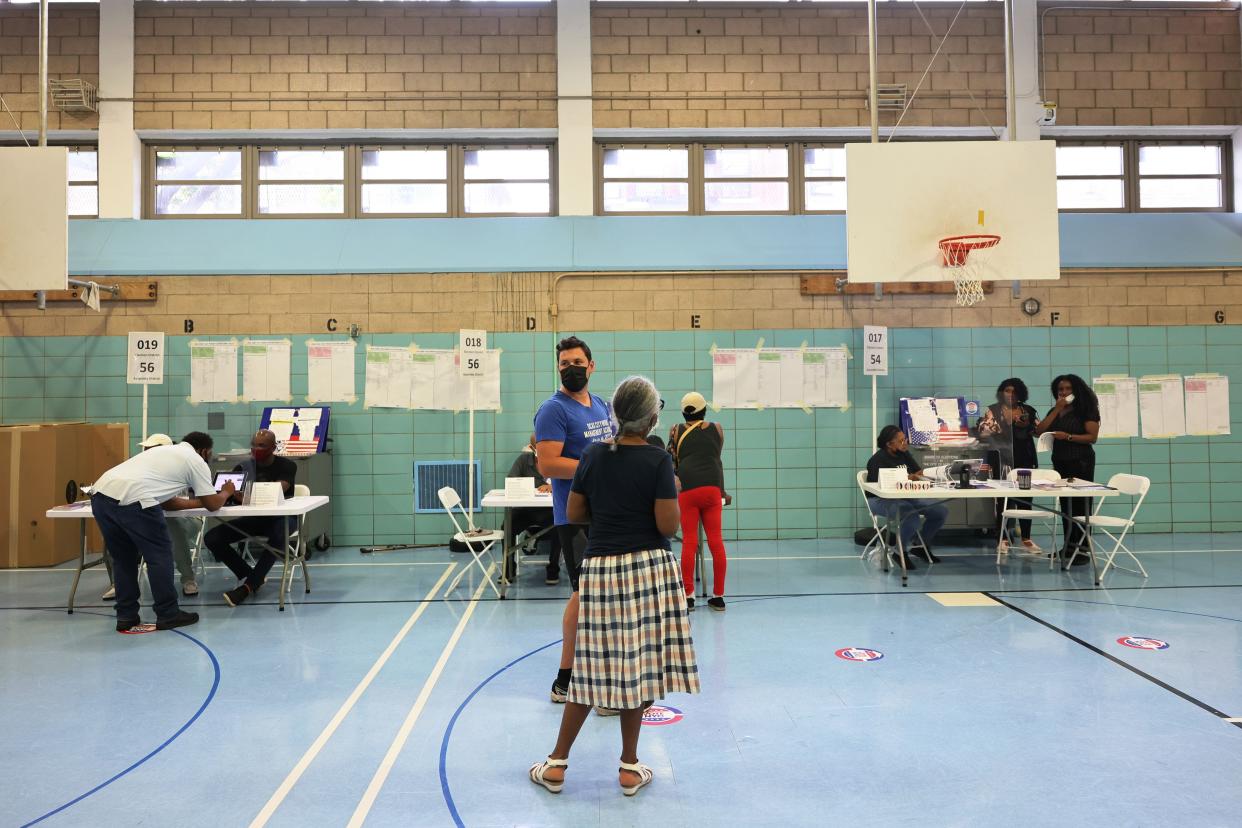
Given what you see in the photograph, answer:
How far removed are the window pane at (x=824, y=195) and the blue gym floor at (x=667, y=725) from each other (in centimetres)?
451

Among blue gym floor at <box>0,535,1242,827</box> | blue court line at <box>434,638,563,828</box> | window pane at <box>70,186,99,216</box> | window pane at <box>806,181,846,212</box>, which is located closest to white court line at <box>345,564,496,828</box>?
blue gym floor at <box>0,535,1242,827</box>

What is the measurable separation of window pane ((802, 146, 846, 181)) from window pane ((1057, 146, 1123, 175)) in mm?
2433

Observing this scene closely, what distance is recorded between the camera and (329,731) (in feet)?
11.8

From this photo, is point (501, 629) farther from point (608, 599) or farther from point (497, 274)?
point (497, 274)

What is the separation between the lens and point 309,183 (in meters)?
8.69

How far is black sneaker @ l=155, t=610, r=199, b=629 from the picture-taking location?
5.28 metres

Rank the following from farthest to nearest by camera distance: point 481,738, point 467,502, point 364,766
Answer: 1. point 467,502
2. point 481,738
3. point 364,766

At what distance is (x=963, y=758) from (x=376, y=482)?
6.47 m

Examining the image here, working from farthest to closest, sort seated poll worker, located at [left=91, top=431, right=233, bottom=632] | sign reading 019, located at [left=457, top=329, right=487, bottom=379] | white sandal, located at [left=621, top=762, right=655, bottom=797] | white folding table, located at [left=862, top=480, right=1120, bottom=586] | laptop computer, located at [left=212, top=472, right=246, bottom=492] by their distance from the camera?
1. sign reading 019, located at [left=457, top=329, right=487, bottom=379]
2. white folding table, located at [left=862, top=480, right=1120, bottom=586]
3. laptop computer, located at [left=212, top=472, right=246, bottom=492]
4. seated poll worker, located at [left=91, top=431, right=233, bottom=632]
5. white sandal, located at [left=621, top=762, right=655, bottom=797]

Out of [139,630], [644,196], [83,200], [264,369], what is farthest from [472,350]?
[83,200]

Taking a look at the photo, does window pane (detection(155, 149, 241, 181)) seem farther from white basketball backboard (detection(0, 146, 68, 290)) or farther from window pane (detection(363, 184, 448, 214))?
white basketball backboard (detection(0, 146, 68, 290))

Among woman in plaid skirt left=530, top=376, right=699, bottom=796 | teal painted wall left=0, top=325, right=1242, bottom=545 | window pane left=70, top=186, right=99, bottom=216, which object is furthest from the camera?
window pane left=70, top=186, right=99, bottom=216

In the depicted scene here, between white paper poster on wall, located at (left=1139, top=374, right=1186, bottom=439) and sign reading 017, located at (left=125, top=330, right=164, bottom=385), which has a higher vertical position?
sign reading 017, located at (left=125, top=330, right=164, bottom=385)

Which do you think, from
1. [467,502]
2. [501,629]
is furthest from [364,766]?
[467,502]
